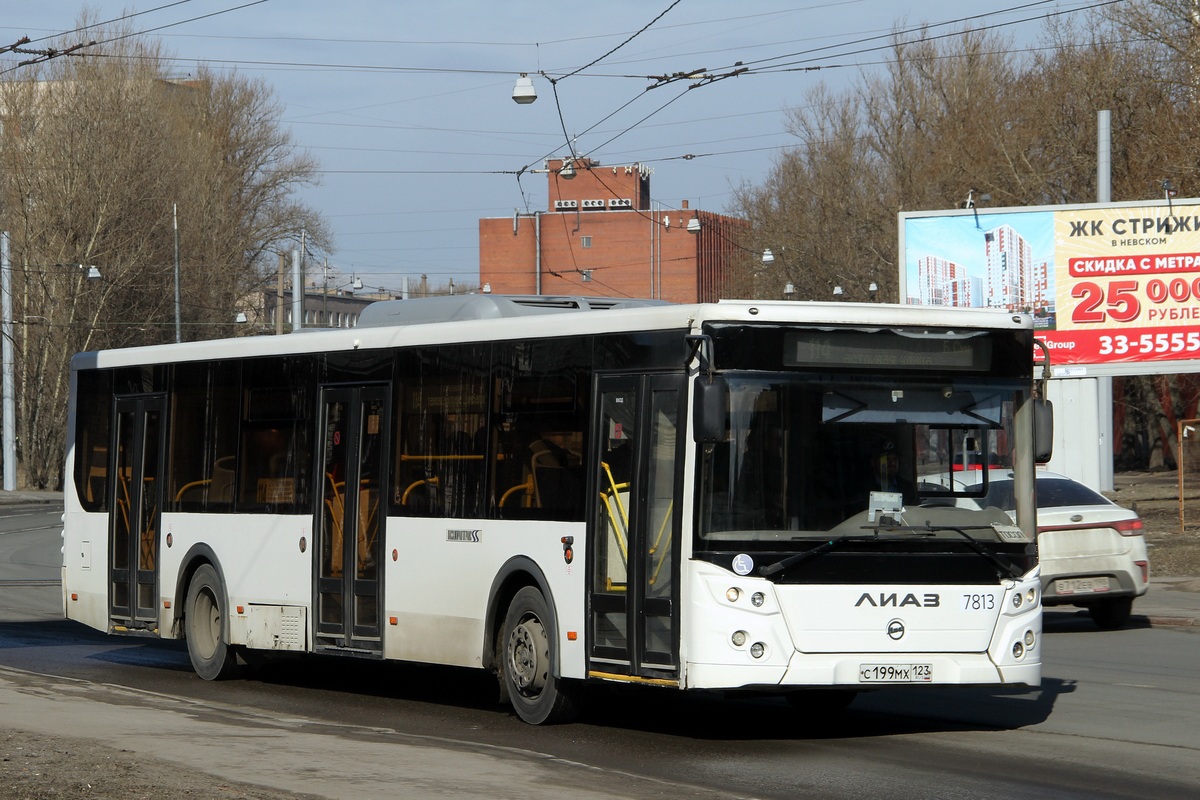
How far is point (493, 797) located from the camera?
27.6 ft

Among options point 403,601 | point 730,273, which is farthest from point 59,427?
point 403,601

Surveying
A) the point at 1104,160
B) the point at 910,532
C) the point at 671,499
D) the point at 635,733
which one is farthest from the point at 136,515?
the point at 1104,160

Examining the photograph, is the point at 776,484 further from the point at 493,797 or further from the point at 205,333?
the point at 205,333

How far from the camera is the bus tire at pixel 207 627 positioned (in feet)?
49.9

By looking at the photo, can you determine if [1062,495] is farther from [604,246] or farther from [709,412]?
[604,246]

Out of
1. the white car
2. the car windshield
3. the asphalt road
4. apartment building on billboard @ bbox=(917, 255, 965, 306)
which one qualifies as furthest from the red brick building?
the asphalt road

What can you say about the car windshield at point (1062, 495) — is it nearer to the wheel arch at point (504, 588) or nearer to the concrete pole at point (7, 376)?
the wheel arch at point (504, 588)

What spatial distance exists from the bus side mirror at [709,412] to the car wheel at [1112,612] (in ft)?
30.0

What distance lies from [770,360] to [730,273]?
233 ft

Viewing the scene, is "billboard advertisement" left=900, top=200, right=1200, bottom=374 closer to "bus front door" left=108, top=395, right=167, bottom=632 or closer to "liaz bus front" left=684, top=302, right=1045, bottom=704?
"bus front door" left=108, top=395, right=167, bottom=632

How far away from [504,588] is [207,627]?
176 inches

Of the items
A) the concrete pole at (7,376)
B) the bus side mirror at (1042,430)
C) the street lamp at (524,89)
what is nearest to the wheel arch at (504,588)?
the bus side mirror at (1042,430)

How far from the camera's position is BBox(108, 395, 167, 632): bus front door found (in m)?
16.1

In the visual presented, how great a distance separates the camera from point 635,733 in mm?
11359
